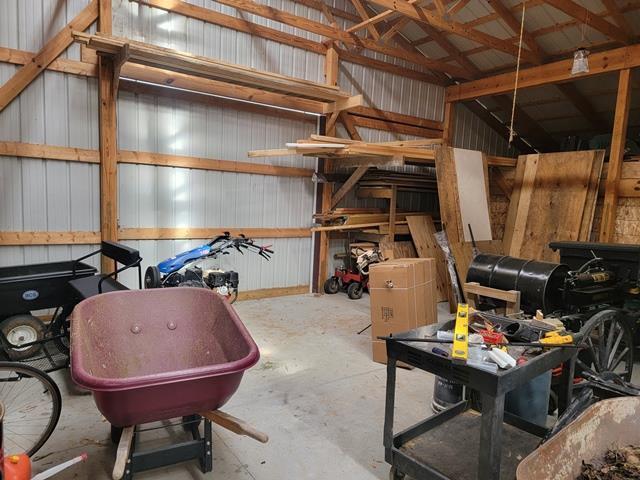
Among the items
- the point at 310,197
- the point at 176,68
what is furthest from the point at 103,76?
the point at 310,197

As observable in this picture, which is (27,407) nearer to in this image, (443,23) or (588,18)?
(443,23)

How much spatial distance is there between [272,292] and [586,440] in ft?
13.9

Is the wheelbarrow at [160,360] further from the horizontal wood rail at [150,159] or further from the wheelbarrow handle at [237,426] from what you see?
the horizontal wood rail at [150,159]

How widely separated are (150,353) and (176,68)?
114 inches

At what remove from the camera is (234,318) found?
196 cm

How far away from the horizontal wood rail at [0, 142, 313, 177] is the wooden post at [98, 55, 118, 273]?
132 millimetres

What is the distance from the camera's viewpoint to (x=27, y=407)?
7.86 ft

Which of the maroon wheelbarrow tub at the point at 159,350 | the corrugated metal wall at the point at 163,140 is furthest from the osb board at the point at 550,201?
the maroon wheelbarrow tub at the point at 159,350

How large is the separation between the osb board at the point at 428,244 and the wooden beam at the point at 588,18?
2.97 metres

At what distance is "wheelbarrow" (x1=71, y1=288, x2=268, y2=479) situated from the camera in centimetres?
147

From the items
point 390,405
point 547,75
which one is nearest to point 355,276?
point 547,75

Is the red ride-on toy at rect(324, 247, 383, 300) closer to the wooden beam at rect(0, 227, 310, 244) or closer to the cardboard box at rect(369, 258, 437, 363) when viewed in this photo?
the wooden beam at rect(0, 227, 310, 244)

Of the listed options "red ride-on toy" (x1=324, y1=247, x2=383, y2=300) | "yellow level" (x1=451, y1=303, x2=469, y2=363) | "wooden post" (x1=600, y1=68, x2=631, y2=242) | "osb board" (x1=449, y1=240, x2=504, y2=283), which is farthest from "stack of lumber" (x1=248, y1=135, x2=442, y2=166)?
"yellow level" (x1=451, y1=303, x2=469, y2=363)

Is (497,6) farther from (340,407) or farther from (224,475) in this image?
(224,475)
